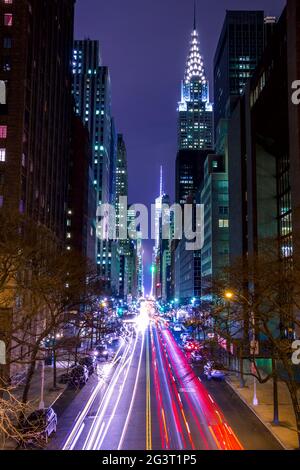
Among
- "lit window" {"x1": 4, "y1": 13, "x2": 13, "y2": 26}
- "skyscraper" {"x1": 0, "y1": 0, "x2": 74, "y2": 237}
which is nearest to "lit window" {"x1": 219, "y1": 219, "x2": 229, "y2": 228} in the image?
"skyscraper" {"x1": 0, "y1": 0, "x2": 74, "y2": 237}

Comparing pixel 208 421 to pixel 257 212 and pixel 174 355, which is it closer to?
pixel 174 355

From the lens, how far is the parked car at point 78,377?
4469 centimetres

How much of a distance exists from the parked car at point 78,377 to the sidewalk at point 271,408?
553 inches

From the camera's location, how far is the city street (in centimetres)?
2684

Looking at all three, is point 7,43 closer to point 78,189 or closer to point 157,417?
point 157,417

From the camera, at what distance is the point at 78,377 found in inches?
1788

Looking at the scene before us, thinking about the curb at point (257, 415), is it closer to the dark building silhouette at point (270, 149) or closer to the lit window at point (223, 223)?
the dark building silhouette at point (270, 149)

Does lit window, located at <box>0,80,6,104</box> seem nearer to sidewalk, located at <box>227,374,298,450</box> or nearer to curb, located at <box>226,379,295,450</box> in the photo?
sidewalk, located at <box>227,374,298,450</box>

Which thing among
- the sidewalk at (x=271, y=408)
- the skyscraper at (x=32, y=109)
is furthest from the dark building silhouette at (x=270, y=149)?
the skyscraper at (x=32, y=109)

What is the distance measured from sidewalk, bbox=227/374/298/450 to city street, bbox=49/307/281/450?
1.97 ft

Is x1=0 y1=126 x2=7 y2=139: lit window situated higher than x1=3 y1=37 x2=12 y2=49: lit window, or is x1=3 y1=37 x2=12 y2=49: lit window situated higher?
x1=3 y1=37 x2=12 y2=49: lit window

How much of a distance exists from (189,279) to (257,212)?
104 metres

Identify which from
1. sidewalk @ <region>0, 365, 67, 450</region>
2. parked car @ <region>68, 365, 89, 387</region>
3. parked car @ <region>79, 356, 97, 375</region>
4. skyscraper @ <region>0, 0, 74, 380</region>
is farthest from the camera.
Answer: skyscraper @ <region>0, 0, 74, 380</region>

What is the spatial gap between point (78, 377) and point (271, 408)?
60.7 feet
